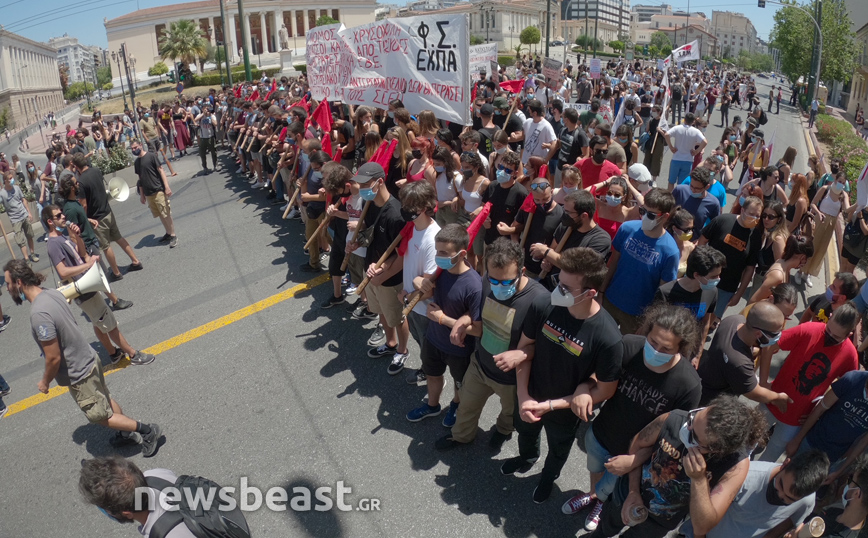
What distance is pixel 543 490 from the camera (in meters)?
3.71

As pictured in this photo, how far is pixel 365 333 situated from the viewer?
237 inches

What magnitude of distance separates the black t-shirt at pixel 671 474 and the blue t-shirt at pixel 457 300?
149 cm

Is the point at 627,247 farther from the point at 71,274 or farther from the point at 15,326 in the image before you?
the point at 15,326

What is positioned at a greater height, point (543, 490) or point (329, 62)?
point (329, 62)

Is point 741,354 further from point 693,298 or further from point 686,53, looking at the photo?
point 686,53

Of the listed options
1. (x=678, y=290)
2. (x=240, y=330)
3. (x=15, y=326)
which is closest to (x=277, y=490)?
(x=240, y=330)

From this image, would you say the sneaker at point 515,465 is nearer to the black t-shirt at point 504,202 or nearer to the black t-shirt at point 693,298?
the black t-shirt at point 693,298

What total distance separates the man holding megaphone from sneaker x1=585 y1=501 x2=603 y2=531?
4.72 metres

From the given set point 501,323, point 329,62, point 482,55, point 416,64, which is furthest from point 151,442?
point 482,55

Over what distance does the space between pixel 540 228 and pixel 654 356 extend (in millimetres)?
2362

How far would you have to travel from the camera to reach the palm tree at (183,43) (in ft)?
174

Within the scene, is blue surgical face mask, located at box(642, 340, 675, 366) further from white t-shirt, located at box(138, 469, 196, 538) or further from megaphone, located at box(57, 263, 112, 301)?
Answer: megaphone, located at box(57, 263, 112, 301)

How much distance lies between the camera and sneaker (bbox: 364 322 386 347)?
569cm

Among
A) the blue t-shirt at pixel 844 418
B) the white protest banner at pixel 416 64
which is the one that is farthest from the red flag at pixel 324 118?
the blue t-shirt at pixel 844 418
